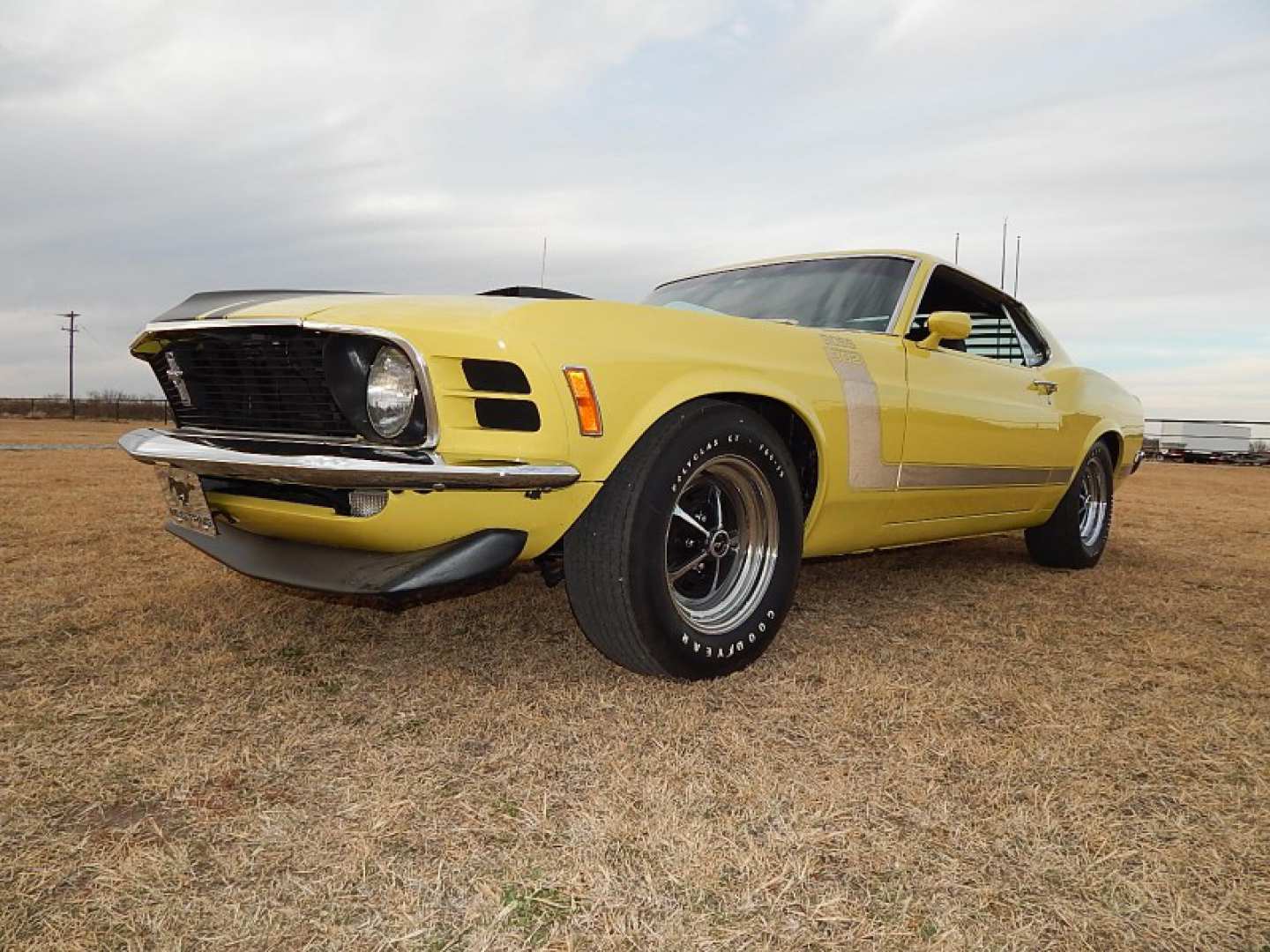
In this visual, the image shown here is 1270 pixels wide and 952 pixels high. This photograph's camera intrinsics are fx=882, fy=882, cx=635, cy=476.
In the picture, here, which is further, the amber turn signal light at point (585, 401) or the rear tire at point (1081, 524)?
the rear tire at point (1081, 524)

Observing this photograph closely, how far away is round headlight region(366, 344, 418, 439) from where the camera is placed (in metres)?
2.14

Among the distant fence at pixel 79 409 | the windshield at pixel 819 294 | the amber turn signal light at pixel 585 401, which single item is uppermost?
the windshield at pixel 819 294

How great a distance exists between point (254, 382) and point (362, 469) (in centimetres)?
63

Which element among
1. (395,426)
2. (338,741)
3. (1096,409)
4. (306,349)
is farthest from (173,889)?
(1096,409)

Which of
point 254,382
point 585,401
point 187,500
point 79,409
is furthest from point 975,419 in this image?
point 79,409

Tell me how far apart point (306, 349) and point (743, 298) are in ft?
6.41

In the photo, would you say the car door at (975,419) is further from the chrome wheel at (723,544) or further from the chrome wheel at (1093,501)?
the chrome wheel at (723,544)

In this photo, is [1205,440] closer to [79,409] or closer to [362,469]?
[362,469]

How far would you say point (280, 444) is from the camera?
7.44ft

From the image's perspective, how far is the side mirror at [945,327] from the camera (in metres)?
3.28

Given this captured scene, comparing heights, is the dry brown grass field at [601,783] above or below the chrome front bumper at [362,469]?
below

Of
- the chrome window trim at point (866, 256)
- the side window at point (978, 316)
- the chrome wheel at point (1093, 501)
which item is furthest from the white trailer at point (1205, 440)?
the chrome window trim at point (866, 256)

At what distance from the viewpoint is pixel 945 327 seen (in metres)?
3.31

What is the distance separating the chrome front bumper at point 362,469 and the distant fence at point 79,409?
164 ft
